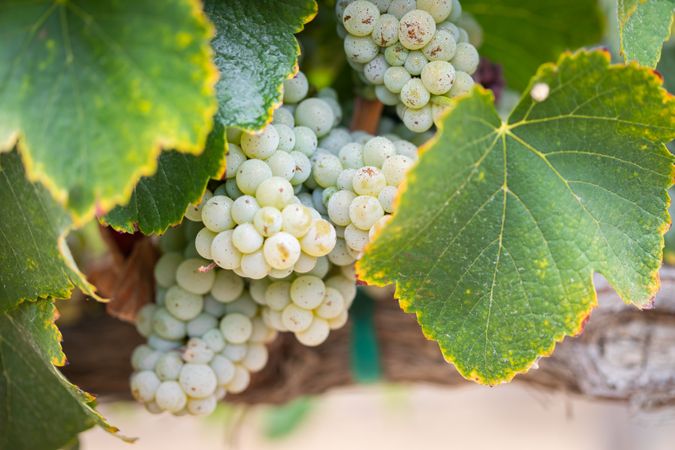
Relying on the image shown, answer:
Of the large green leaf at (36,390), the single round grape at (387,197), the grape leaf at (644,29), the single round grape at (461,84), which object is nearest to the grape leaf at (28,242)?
the large green leaf at (36,390)

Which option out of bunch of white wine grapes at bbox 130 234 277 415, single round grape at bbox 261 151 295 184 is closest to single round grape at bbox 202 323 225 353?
bunch of white wine grapes at bbox 130 234 277 415

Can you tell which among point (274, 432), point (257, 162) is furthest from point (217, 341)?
point (274, 432)

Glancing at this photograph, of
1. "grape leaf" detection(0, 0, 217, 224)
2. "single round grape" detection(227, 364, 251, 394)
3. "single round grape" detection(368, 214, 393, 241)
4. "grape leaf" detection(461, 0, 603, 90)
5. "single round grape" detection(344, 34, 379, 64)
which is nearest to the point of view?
"grape leaf" detection(0, 0, 217, 224)

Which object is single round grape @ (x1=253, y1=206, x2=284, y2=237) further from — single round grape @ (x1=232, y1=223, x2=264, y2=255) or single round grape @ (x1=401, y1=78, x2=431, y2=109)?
single round grape @ (x1=401, y1=78, x2=431, y2=109)

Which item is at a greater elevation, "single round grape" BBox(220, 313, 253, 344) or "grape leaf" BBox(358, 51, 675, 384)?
"grape leaf" BBox(358, 51, 675, 384)

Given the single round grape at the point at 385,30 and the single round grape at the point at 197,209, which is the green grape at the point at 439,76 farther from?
the single round grape at the point at 197,209

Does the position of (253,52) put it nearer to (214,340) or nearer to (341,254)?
(341,254)

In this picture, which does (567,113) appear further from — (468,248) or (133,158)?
(133,158)
